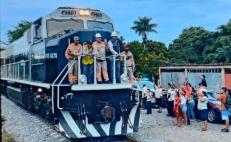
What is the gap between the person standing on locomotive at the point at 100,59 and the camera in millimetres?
10602

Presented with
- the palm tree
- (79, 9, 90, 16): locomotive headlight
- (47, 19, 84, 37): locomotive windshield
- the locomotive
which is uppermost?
the palm tree

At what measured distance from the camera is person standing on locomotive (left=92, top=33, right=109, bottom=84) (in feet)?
34.8

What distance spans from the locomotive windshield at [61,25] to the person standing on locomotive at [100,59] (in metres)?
2.57

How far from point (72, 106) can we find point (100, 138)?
1.36m

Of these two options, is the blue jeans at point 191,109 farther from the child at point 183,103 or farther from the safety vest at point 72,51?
the safety vest at point 72,51

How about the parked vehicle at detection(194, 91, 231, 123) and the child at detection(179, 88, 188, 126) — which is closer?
the child at detection(179, 88, 188, 126)

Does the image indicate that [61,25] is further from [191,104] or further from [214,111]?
[214,111]

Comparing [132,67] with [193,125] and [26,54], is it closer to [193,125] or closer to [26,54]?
[193,125]

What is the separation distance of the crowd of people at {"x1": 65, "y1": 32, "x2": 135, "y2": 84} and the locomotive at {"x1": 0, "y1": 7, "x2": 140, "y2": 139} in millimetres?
173

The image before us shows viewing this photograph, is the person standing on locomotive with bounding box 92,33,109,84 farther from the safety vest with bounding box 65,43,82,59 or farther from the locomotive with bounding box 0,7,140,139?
the safety vest with bounding box 65,43,82,59

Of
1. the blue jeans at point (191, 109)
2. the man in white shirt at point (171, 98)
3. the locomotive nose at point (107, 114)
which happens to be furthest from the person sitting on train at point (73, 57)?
the man in white shirt at point (171, 98)

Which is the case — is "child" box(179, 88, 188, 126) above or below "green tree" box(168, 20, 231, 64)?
below

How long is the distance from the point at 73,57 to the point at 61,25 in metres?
2.92

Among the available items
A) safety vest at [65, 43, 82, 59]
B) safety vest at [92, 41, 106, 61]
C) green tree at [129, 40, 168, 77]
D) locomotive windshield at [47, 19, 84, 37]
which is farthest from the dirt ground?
green tree at [129, 40, 168, 77]
